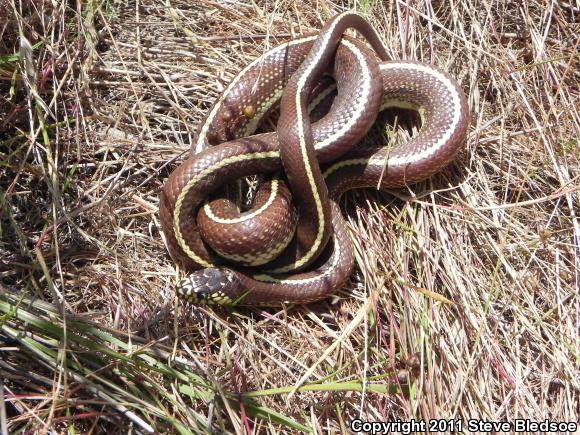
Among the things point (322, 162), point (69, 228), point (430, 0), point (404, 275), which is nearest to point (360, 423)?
point (404, 275)

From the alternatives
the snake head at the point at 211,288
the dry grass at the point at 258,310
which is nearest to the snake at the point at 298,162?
the snake head at the point at 211,288

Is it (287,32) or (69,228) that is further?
(287,32)

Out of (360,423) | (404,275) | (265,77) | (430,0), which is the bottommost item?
(360,423)

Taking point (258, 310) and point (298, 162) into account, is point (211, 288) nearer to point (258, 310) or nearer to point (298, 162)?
point (258, 310)

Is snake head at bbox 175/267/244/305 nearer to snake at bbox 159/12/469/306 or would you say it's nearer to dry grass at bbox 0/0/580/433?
snake at bbox 159/12/469/306

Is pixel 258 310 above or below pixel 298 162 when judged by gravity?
below

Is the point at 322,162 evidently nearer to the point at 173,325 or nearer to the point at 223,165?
the point at 223,165

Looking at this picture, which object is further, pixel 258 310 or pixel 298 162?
pixel 258 310

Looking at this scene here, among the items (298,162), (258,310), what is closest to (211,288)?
(258,310)
